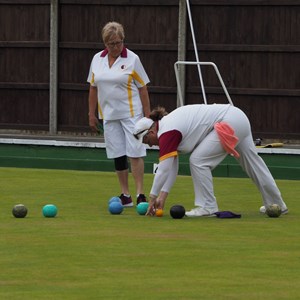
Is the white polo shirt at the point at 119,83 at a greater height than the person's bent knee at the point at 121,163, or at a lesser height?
greater

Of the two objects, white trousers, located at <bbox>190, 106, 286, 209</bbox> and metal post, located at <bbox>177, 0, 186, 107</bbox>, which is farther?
metal post, located at <bbox>177, 0, 186, 107</bbox>

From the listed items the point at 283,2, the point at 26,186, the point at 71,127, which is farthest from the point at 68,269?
the point at 71,127

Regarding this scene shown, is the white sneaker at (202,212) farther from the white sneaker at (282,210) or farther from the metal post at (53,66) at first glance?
the metal post at (53,66)

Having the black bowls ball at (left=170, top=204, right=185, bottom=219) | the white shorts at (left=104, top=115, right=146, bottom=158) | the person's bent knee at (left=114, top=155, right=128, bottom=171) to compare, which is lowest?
the black bowls ball at (left=170, top=204, right=185, bottom=219)

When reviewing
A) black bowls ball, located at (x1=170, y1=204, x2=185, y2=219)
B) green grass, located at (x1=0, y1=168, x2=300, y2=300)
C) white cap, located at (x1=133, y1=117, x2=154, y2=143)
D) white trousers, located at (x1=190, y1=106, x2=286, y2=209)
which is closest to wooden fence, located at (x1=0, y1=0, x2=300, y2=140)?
green grass, located at (x1=0, y1=168, x2=300, y2=300)

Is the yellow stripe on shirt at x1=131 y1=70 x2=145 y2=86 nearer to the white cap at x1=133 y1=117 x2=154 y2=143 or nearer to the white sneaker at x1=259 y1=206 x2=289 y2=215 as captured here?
the white cap at x1=133 y1=117 x2=154 y2=143

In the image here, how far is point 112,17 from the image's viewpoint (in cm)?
2241

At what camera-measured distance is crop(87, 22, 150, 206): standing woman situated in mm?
12164

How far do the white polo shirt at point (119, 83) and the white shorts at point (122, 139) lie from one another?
7 cm

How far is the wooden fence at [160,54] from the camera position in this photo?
21.2 metres

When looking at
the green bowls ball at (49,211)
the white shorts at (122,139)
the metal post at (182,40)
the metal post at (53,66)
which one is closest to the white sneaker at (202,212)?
the green bowls ball at (49,211)

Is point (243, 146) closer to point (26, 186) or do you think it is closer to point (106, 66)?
point (106, 66)

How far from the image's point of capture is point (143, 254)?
8.62m

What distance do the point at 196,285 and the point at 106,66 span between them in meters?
5.04
